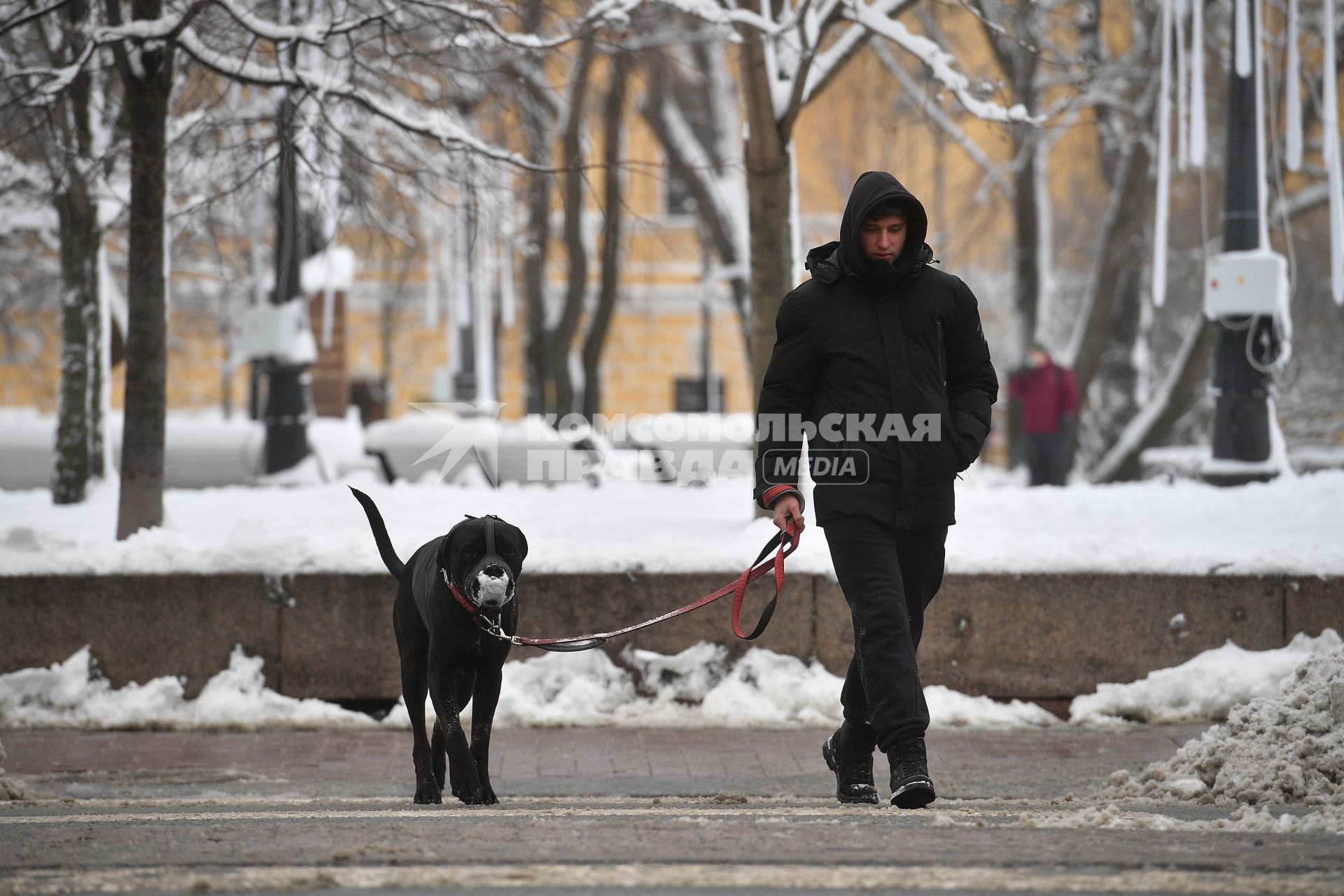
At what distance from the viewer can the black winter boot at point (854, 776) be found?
18.5 ft

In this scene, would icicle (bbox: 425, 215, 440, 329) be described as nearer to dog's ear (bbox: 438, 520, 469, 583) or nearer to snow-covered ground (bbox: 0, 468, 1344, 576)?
snow-covered ground (bbox: 0, 468, 1344, 576)

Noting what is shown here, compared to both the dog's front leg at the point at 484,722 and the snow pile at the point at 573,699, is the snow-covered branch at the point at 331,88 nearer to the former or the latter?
the snow pile at the point at 573,699

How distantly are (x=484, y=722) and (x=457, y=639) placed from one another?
0.38m

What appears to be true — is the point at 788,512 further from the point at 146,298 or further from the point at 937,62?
the point at 146,298

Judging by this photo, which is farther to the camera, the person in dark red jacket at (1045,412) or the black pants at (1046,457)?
the black pants at (1046,457)

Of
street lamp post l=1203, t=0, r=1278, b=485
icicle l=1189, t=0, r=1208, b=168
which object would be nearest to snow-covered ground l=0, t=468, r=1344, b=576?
street lamp post l=1203, t=0, r=1278, b=485

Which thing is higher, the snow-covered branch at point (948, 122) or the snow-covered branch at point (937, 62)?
the snow-covered branch at point (948, 122)

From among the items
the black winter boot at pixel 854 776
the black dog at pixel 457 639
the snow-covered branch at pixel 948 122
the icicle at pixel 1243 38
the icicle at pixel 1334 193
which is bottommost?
the black winter boot at pixel 854 776

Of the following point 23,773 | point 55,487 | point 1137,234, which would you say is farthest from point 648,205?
point 23,773

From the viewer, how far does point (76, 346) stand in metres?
13.4

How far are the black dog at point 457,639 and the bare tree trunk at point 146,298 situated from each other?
3.67 meters

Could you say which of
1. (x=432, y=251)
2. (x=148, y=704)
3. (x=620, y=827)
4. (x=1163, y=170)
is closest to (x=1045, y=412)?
(x=1163, y=170)

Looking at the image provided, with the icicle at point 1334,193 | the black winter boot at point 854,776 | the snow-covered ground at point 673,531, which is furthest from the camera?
the icicle at point 1334,193

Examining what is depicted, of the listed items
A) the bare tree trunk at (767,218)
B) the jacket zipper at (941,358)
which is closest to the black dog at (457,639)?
the jacket zipper at (941,358)
